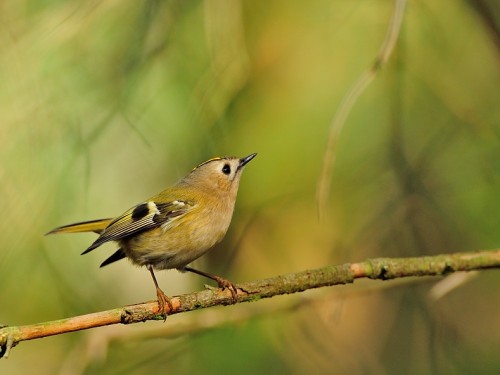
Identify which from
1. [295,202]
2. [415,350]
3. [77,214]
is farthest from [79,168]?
[415,350]

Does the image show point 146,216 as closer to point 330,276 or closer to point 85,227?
point 85,227

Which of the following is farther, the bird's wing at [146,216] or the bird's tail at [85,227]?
the bird's wing at [146,216]

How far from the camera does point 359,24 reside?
1.66 m

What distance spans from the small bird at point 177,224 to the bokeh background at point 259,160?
0.16 ft

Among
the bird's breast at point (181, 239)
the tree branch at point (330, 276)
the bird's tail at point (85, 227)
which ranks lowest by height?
the tree branch at point (330, 276)

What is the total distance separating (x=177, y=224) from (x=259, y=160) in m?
0.36

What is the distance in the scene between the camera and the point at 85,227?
5.16 ft

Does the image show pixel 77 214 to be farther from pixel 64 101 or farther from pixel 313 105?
pixel 313 105

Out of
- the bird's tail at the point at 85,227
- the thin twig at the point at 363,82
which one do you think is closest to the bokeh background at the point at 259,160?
the bird's tail at the point at 85,227

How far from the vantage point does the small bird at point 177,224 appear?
66.9 inches

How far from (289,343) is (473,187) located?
545mm

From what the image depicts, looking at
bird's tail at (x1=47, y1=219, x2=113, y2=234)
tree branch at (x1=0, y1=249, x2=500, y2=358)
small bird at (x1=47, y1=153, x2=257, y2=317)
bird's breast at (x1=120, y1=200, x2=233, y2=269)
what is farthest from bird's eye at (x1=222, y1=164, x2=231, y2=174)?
tree branch at (x1=0, y1=249, x2=500, y2=358)

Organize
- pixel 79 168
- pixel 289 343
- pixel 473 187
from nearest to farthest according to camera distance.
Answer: pixel 79 168
pixel 473 187
pixel 289 343

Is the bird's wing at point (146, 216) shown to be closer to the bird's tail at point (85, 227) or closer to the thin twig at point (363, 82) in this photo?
the bird's tail at point (85, 227)
